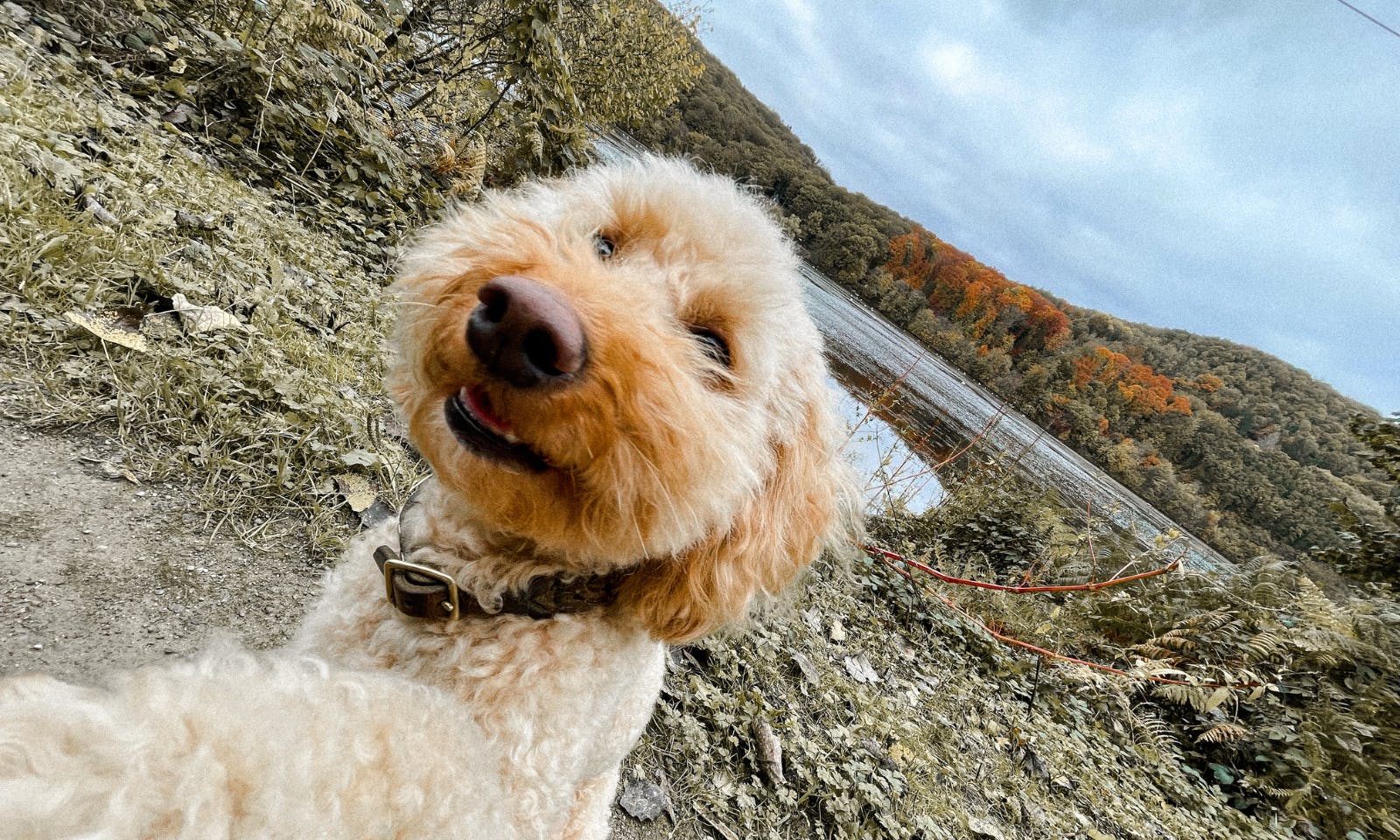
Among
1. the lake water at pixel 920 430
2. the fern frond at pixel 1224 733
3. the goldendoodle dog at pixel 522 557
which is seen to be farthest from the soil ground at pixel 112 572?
the fern frond at pixel 1224 733

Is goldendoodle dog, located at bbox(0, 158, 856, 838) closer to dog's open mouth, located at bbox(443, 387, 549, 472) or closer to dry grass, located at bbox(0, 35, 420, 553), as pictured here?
dog's open mouth, located at bbox(443, 387, 549, 472)

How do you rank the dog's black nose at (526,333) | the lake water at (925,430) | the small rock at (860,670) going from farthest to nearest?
1. the lake water at (925,430)
2. the small rock at (860,670)
3. the dog's black nose at (526,333)

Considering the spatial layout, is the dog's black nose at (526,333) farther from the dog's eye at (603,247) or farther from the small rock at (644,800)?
the small rock at (644,800)

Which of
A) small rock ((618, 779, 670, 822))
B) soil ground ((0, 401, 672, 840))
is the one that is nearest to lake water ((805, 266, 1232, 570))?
small rock ((618, 779, 670, 822))

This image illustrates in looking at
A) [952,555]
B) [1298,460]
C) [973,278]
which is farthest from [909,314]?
[952,555]

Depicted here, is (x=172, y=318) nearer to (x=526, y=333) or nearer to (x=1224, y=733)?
(x=526, y=333)

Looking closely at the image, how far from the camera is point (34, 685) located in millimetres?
836

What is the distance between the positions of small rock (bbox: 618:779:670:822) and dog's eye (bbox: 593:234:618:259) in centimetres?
170

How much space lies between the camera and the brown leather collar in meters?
1.23

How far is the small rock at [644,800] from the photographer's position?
203cm

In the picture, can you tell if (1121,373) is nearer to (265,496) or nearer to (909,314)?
(909,314)

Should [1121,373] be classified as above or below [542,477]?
above

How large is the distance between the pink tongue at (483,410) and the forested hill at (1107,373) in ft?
20.8

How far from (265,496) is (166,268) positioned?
1116 mm
